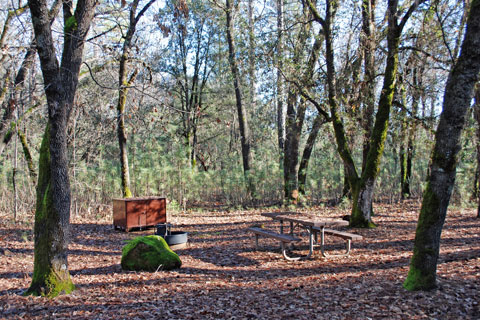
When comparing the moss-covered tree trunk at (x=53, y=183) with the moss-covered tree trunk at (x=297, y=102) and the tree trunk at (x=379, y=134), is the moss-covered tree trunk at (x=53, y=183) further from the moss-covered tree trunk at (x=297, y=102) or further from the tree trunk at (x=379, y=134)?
the tree trunk at (x=379, y=134)

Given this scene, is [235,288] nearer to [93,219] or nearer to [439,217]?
[439,217]

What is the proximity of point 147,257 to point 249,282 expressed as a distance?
199 cm

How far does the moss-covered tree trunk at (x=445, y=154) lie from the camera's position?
447 centimetres

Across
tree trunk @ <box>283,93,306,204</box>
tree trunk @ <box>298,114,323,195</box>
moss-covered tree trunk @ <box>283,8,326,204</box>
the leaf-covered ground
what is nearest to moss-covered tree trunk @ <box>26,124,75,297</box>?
the leaf-covered ground

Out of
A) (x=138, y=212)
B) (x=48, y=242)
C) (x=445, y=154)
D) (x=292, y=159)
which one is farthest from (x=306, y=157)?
(x=48, y=242)

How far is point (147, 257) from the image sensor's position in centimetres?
681

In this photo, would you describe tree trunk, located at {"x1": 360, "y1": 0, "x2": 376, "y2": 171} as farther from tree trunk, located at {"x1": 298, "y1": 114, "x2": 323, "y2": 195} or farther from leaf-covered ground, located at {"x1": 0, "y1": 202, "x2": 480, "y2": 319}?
tree trunk, located at {"x1": 298, "y1": 114, "x2": 323, "y2": 195}

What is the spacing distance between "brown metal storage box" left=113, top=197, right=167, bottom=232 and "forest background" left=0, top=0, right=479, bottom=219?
1.86 metres

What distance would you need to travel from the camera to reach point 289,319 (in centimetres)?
433

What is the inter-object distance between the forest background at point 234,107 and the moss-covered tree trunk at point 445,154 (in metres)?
3.39

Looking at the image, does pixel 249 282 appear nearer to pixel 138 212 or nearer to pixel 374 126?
pixel 138 212

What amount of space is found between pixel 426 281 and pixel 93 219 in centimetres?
1086

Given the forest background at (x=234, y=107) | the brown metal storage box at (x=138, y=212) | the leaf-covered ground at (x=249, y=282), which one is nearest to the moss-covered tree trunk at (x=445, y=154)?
the leaf-covered ground at (x=249, y=282)

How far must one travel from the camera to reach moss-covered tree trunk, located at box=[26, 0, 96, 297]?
4.95 meters
